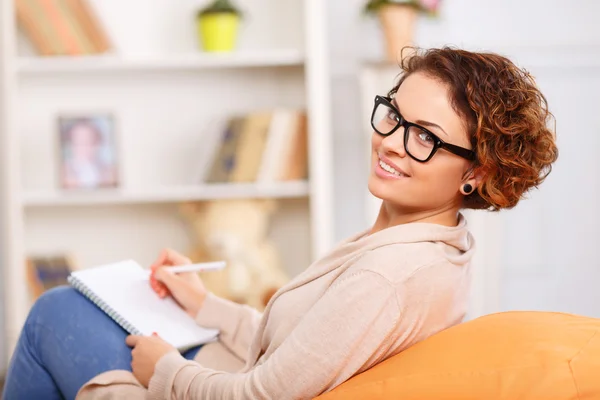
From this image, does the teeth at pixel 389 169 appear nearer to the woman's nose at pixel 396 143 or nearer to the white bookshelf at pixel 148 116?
the woman's nose at pixel 396 143

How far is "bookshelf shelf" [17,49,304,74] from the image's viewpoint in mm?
3156

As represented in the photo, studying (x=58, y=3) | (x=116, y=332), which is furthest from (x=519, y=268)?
(x=116, y=332)

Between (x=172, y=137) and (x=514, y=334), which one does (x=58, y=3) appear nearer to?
(x=172, y=137)

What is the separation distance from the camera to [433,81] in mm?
1262

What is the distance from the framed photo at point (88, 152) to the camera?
10.6 ft

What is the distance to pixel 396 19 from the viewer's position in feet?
10.3

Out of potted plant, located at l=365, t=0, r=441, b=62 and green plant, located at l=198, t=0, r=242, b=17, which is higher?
green plant, located at l=198, t=0, r=242, b=17

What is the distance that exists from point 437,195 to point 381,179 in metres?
0.08

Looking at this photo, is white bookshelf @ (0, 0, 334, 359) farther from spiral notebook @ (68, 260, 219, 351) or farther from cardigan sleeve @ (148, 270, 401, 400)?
cardigan sleeve @ (148, 270, 401, 400)

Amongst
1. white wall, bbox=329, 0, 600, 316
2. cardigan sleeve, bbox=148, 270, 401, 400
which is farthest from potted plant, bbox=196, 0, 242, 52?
cardigan sleeve, bbox=148, 270, 401, 400

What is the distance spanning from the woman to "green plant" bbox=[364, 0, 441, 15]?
185 cm

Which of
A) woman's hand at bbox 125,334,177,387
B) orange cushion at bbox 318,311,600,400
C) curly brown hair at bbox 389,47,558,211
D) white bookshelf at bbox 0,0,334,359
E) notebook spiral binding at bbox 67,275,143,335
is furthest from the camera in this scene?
white bookshelf at bbox 0,0,334,359

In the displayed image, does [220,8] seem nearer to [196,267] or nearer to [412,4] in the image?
[412,4]

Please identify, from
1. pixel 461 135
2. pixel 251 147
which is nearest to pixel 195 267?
pixel 461 135
